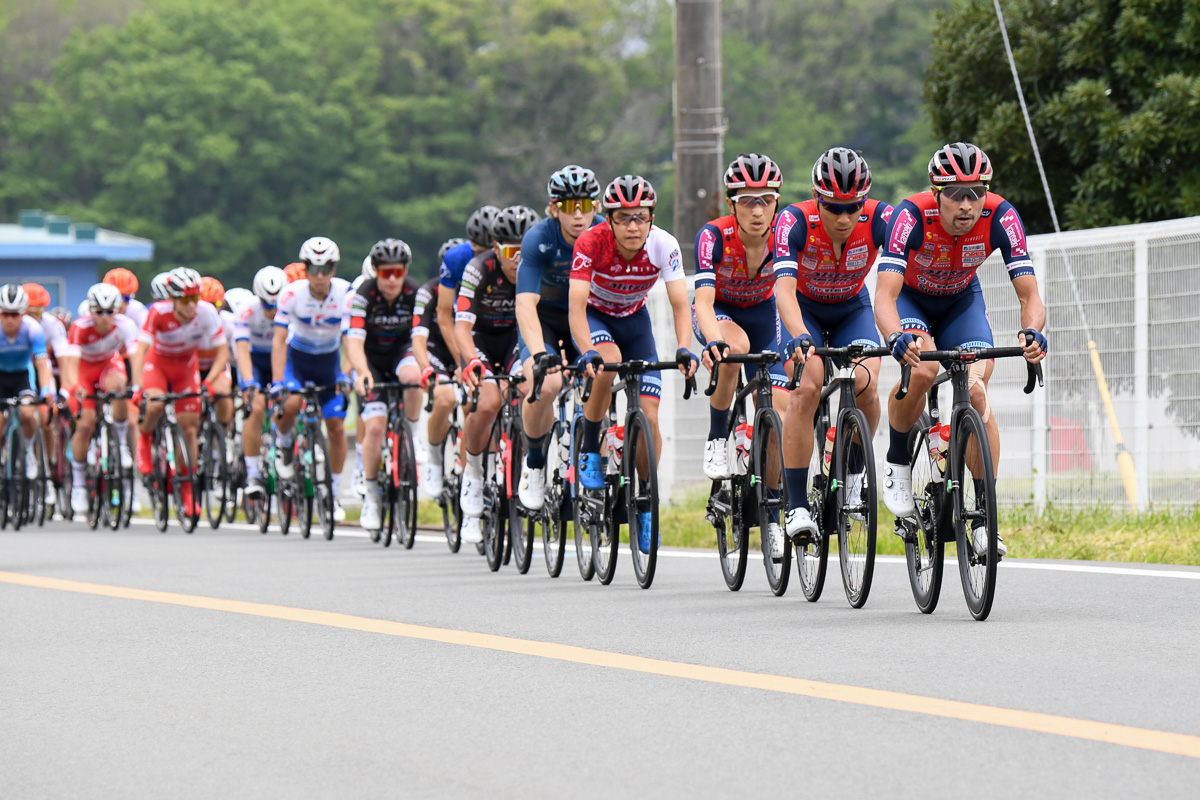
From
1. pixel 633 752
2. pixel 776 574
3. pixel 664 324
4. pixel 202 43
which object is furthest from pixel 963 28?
pixel 202 43

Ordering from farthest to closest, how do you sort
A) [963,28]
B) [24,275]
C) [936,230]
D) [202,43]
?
1. [202,43]
2. [24,275]
3. [963,28]
4. [936,230]

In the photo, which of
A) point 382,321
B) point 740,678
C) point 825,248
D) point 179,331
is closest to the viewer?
point 740,678

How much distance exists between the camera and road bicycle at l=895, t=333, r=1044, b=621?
26.3 ft

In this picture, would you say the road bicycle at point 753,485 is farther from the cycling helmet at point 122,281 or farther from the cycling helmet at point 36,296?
the cycling helmet at point 122,281

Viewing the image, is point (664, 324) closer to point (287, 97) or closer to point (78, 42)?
point (287, 97)

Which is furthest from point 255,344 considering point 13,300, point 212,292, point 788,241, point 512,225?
point 788,241

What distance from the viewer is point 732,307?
10469 millimetres

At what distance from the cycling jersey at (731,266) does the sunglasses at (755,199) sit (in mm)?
146

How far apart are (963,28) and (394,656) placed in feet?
36.4

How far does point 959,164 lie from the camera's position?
28.2ft

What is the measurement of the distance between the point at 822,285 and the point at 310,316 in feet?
22.6

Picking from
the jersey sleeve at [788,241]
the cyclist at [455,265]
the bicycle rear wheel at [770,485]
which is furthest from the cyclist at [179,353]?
the jersey sleeve at [788,241]

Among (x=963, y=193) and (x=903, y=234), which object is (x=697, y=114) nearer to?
(x=903, y=234)

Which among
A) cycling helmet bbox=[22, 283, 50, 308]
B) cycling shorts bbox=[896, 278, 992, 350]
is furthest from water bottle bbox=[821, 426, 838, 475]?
cycling helmet bbox=[22, 283, 50, 308]
